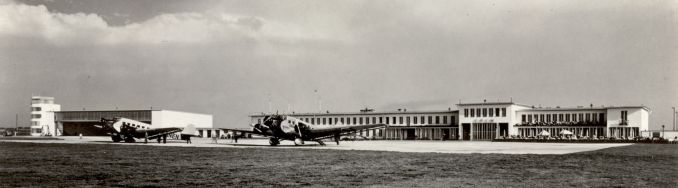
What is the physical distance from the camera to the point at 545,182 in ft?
55.2

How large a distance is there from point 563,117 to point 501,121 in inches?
387

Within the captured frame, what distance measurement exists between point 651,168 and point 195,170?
17.4m

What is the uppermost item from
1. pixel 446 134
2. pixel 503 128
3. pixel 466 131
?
pixel 503 128

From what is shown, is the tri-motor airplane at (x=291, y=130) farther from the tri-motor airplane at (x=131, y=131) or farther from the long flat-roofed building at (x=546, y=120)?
the long flat-roofed building at (x=546, y=120)

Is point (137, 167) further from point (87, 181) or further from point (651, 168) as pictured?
point (651, 168)

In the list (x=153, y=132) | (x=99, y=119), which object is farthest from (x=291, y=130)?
(x=99, y=119)

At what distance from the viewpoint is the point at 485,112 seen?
9406 cm

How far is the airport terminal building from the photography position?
8494cm

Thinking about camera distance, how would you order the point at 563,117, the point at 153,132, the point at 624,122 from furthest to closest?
the point at 563,117 → the point at 624,122 → the point at 153,132

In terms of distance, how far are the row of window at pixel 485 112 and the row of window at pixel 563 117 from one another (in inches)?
184

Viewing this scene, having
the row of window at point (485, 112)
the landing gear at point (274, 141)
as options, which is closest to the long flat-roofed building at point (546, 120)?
the row of window at point (485, 112)

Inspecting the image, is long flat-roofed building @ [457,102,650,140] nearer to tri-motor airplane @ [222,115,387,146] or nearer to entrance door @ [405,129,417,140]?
entrance door @ [405,129,417,140]

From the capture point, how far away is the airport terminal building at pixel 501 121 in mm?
84938

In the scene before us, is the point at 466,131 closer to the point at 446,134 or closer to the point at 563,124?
the point at 446,134
